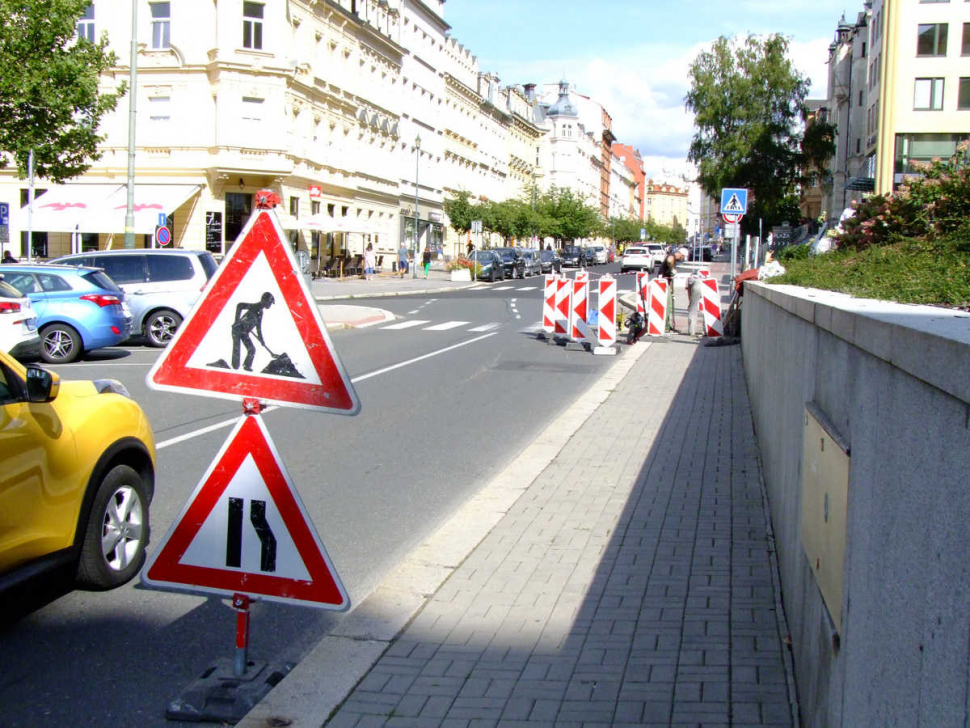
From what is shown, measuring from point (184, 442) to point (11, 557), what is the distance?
519cm

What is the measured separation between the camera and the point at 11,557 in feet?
14.6

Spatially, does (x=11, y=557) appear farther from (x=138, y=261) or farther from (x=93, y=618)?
(x=138, y=261)

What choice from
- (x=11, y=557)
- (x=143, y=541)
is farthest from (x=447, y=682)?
(x=143, y=541)

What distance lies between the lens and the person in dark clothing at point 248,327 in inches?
158

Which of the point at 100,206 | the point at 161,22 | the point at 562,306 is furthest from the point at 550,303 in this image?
the point at 161,22

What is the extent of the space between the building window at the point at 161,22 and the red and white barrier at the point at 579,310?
29.6 meters

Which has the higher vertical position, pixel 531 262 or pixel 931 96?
pixel 931 96

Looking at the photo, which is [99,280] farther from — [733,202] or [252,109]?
[252,109]

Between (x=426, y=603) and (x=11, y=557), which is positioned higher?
(x=11, y=557)

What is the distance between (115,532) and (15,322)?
9.57m

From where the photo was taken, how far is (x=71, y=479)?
4.94 m

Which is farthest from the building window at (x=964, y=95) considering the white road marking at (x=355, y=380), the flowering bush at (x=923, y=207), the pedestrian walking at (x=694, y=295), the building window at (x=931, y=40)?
the flowering bush at (x=923, y=207)

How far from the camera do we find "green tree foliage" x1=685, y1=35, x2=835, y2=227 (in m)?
58.2

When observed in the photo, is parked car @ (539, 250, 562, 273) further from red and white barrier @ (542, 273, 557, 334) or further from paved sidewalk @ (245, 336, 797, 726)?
paved sidewalk @ (245, 336, 797, 726)
